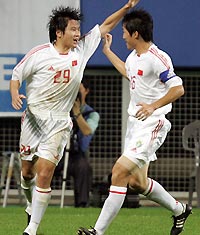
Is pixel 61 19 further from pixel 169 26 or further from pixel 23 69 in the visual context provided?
pixel 169 26

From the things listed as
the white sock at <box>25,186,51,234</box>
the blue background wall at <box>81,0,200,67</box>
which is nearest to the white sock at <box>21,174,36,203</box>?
the white sock at <box>25,186,51,234</box>

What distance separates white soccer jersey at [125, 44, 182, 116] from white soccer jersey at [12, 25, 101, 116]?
1.90 feet

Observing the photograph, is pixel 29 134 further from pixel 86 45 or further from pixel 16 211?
pixel 16 211

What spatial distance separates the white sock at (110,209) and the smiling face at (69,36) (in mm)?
1618

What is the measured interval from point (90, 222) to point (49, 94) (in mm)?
2715

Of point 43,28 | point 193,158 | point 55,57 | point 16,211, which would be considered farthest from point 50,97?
point 193,158

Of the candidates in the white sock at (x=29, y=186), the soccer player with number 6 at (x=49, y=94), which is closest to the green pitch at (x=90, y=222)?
the white sock at (x=29, y=186)

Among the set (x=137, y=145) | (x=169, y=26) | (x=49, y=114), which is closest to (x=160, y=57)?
(x=137, y=145)

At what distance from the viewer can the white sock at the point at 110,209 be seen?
1005 cm

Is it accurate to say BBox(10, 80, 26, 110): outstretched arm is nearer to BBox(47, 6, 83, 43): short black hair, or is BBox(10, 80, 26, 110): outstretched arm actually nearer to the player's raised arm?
BBox(47, 6, 83, 43): short black hair

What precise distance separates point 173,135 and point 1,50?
3.15 meters

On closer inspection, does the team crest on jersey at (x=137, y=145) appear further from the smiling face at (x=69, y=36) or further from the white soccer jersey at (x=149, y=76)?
the smiling face at (x=69, y=36)

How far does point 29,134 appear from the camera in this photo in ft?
36.2

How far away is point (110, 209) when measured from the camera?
1007 cm
